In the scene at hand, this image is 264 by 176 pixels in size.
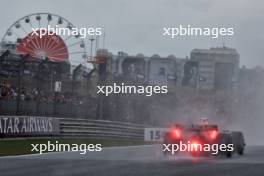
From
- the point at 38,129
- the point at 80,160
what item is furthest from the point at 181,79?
the point at 80,160

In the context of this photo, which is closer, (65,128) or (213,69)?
(65,128)

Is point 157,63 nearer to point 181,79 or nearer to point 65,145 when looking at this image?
point 181,79

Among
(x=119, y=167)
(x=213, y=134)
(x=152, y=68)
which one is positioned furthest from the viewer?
(x=152, y=68)

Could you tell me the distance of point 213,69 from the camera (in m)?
31.2

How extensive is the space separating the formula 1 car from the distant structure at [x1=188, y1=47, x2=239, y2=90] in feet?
16.1

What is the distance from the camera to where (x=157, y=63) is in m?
41.0

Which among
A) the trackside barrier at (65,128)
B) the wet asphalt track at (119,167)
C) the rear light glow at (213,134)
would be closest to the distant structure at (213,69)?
the trackside barrier at (65,128)

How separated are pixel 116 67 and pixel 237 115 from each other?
10.6 meters

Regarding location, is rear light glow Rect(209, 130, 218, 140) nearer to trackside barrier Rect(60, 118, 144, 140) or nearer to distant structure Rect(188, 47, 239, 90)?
distant structure Rect(188, 47, 239, 90)

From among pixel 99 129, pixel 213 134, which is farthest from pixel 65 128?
pixel 213 134

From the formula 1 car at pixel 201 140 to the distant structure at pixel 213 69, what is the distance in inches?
194

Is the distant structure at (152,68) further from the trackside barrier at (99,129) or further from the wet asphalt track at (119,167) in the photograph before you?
the wet asphalt track at (119,167)

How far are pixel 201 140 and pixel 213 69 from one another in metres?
11.1

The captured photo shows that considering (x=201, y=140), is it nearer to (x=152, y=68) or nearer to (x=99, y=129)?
(x=99, y=129)
